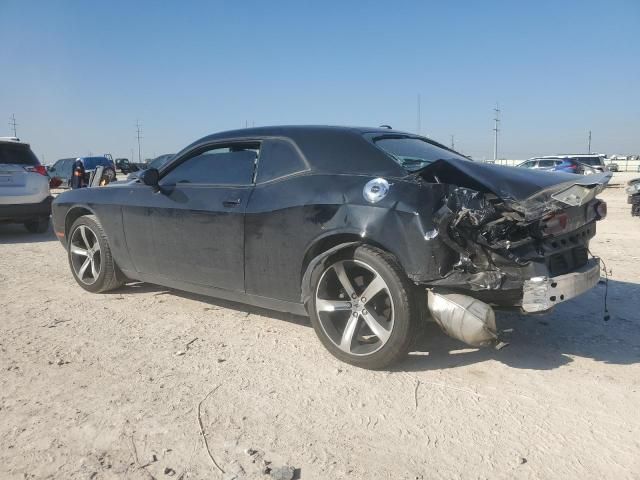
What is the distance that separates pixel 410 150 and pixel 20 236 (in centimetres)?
818

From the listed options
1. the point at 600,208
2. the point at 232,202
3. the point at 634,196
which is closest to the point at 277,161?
the point at 232,202

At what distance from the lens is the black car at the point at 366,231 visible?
2896 millimetres

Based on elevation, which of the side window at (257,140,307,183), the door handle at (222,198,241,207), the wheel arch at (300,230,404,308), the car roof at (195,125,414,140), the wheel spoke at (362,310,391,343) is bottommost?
the wheel spoke at (362,310,391,343)

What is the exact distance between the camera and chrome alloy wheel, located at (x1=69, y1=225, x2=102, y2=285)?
502cm

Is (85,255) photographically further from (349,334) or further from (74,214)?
(349,334)

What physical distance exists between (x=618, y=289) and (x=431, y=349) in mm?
2597

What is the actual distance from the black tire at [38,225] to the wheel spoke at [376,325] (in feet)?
26.5

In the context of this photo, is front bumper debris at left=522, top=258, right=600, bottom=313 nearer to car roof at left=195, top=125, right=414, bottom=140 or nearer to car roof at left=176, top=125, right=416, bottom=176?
car roof at left=176, top=125, right=416, bottom=176

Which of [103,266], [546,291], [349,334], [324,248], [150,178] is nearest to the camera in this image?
[546,291]

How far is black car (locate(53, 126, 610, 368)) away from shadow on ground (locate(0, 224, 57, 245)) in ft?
17.7

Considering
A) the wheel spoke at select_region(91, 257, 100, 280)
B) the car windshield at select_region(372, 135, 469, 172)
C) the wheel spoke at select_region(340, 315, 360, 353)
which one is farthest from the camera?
the wheel spoke at select_region(91, 257, 100, 280)

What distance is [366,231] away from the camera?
3.10 metres

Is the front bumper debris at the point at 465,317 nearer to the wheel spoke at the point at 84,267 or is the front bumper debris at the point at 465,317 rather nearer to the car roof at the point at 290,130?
the car roof at the point at 290,130

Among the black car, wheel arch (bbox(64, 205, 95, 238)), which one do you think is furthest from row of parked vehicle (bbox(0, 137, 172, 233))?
the black car
